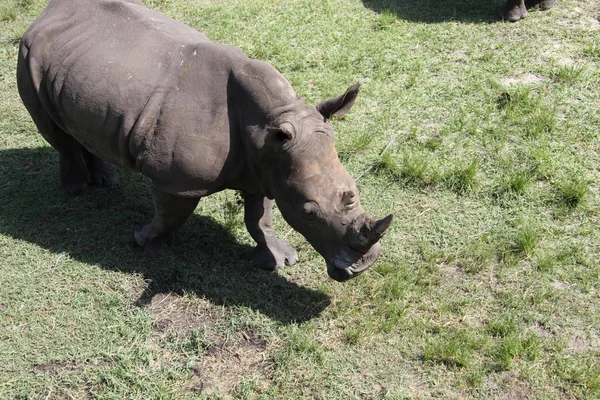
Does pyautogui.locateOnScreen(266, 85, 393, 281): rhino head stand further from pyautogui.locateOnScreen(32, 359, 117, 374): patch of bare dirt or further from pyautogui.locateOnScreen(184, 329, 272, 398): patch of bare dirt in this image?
pyautogui.locateOnScreen(32, 359, 117, 374): patch of bare dirt

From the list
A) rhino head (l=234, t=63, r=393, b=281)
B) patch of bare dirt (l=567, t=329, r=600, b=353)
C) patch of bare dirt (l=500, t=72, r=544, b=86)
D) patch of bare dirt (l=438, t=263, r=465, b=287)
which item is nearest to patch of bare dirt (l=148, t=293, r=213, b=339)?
rhino head (l=234, t=63, r=393, b=281)

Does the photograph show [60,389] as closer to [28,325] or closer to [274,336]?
[28,325]

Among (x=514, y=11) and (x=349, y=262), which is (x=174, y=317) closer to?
(x=349, y=262)

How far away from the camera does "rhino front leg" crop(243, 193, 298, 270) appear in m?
4.78

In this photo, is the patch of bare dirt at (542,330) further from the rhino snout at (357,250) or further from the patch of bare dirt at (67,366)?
the patch of bare dirt at (67,366)

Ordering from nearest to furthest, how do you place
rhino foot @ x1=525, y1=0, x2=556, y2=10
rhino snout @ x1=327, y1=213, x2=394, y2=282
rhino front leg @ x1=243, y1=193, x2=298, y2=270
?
rhino snout @ x1=327, y1=213, x2=394, y2=282 → rhino front leg @ x1=243, y1=193, x2=298, y2=270 → rhino foot @ x1=525, y1=0, x2=556, y2=10

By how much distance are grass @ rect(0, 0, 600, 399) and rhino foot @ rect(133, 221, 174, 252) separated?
0.09m

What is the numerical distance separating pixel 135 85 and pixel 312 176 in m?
1.32

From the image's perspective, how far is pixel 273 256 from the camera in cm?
481

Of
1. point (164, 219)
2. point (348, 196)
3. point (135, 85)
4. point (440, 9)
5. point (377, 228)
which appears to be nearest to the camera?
point (377, 228)

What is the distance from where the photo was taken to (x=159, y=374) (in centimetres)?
413

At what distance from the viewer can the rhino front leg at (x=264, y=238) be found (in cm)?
478

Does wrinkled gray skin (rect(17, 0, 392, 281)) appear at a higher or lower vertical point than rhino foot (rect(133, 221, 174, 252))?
higher

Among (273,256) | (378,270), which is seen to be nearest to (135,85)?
(273,256)
